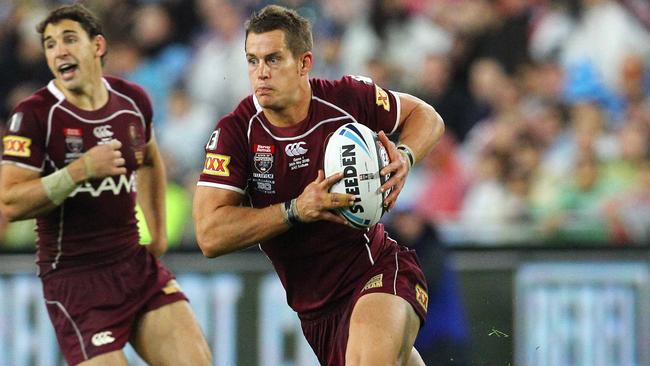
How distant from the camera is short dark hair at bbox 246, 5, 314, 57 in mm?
6141

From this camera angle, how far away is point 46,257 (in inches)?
282

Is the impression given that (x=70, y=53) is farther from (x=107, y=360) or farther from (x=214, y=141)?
(x=107, y=360)

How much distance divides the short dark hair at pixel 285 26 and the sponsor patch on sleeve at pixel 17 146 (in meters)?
1.58

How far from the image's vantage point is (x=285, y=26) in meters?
6.18

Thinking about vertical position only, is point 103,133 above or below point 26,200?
above

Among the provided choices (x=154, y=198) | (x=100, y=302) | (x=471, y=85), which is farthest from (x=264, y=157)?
(x=471, y=85)

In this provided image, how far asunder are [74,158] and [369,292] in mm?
2065

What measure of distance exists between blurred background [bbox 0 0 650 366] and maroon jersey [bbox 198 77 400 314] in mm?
2678

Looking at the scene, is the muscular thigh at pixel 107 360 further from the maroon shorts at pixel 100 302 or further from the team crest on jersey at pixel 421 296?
the team crest on jersey at pixel 421 296

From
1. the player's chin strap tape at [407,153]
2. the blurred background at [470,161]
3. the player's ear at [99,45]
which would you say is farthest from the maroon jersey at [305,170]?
the blurred background at [470,161]

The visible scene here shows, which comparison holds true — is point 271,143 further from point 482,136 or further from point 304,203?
point 482,136

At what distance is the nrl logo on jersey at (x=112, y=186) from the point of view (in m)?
7.05


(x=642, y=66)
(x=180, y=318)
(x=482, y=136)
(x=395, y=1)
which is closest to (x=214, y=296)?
(x=180, y=318)

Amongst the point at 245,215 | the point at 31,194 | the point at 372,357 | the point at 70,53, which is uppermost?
the point at 70,53
